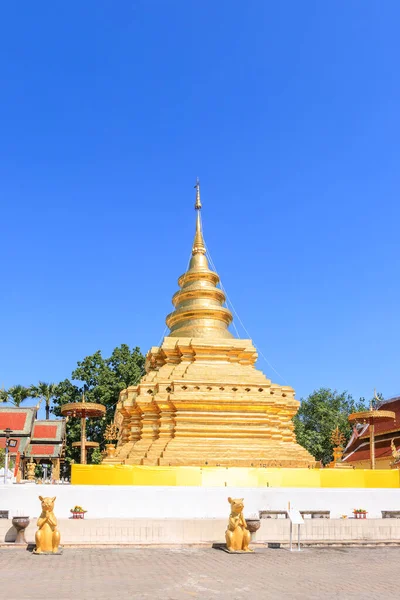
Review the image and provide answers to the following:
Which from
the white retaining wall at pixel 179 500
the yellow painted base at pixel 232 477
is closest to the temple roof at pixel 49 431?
the yellow painted base at pixel 232 477

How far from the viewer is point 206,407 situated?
76.2ft

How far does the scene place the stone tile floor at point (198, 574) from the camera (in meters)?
8.98

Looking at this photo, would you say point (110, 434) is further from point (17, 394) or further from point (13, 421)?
point (17, 394)

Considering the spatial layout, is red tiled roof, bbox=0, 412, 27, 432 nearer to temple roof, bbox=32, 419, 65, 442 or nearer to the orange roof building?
temple roof, bbox=32, 419, 65, 442

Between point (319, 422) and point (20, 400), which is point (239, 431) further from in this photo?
point (20, 400)

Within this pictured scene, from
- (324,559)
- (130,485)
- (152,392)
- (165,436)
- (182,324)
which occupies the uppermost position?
(182,324)

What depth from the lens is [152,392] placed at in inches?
973

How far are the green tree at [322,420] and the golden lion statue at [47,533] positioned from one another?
101 ft

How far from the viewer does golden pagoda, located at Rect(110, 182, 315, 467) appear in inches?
864

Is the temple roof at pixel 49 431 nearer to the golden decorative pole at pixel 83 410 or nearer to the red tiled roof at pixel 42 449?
the red tiled roof at pixel 42 449

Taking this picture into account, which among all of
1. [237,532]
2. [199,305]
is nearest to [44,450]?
[199,305]

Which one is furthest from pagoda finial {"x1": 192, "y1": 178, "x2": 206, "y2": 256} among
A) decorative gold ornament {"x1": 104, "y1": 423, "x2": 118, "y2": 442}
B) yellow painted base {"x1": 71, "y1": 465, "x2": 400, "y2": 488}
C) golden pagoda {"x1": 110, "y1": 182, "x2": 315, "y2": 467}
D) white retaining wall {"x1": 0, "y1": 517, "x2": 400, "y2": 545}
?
white retaining wall {"x1": 0, "y1": 517, "x2": 400, "y2": 545}

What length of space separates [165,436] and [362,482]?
23.9 ft

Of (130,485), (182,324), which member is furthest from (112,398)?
(130,485)
